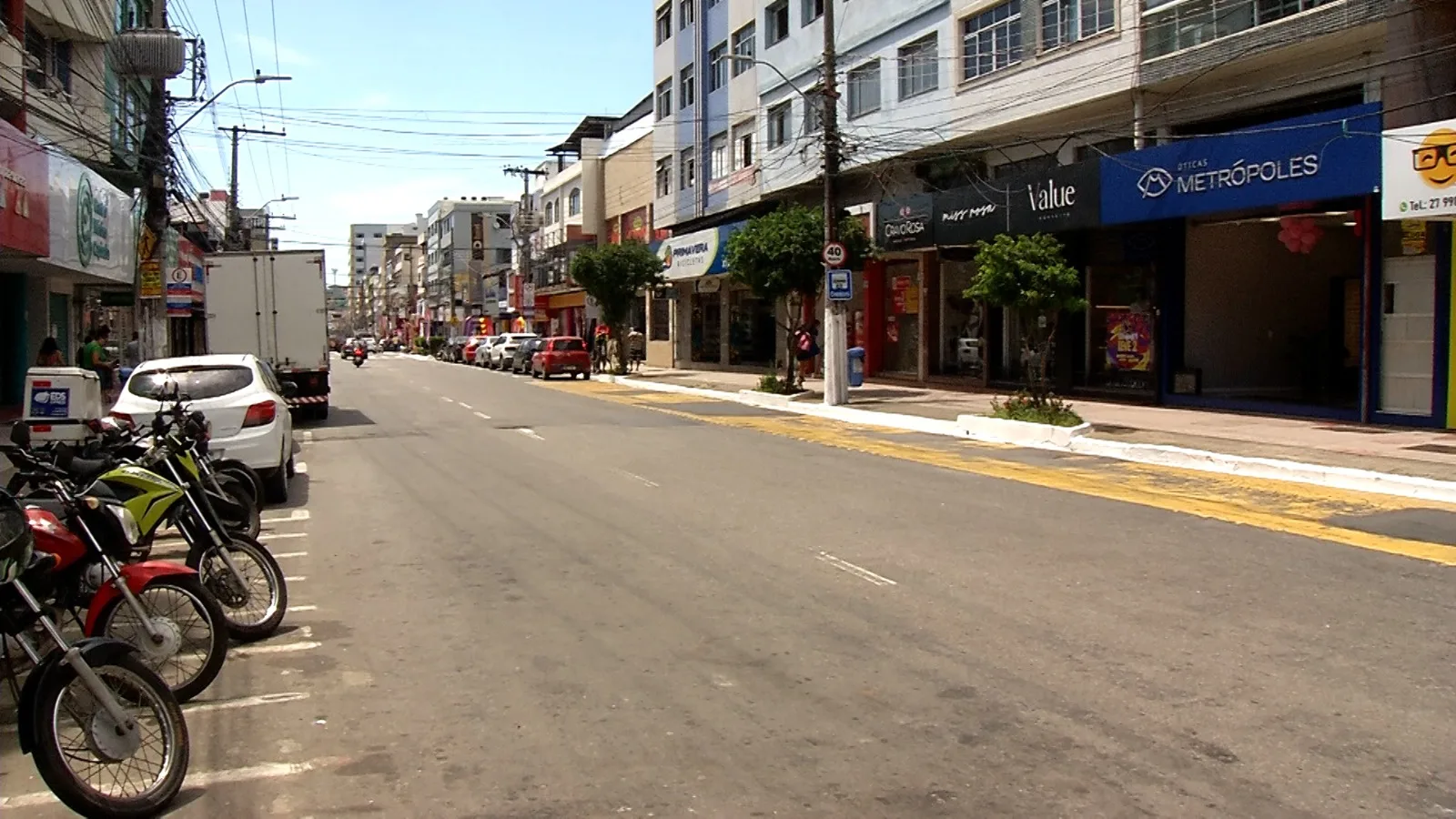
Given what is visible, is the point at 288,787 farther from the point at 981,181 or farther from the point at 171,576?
the point at 981,181

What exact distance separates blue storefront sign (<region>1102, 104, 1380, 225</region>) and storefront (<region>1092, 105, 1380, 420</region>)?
3 cm

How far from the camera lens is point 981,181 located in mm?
27328

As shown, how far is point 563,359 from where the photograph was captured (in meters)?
43.8

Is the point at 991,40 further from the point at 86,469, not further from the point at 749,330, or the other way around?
the point at 86,469

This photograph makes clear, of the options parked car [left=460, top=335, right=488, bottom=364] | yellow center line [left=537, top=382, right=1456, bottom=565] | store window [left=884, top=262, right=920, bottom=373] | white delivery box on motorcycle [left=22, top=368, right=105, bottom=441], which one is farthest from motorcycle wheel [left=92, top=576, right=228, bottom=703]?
parked car [left=460, top=335, right=488, bottom=364]

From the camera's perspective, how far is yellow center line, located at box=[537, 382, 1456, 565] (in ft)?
33.8

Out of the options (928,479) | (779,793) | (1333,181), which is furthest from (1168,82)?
(779,793)

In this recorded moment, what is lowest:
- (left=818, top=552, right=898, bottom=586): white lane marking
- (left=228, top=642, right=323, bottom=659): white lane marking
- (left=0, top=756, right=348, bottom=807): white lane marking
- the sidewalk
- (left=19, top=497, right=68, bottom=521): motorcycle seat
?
(left=0, top=756, right=348, bottom=807): white lane marking

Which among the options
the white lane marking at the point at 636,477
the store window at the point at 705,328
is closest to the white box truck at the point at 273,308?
the white lane marking at the point at 636,477

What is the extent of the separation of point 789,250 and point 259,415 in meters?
17.0

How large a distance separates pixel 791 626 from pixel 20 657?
176 inches

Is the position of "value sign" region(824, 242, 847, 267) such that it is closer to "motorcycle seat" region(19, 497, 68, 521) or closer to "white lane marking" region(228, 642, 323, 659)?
"white lane marking" region(228, 642, 323, 659)

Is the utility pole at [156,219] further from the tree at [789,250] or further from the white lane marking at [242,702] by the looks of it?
the white lane marking at [242,702]

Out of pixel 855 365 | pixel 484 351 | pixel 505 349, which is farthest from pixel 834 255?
pixel 484 351
